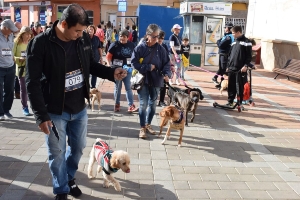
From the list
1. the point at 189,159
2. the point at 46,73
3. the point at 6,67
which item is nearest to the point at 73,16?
the point at 46,73

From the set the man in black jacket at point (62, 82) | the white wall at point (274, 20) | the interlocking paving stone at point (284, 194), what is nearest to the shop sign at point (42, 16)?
the white wall at point (274, 20)

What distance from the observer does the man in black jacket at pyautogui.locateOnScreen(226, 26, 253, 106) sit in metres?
7.74

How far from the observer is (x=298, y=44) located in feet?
45.0

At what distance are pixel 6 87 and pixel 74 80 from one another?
409cm

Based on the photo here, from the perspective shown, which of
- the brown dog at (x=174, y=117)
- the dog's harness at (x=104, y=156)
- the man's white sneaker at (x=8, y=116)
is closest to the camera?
the dog's harness at (x=104, y=156)

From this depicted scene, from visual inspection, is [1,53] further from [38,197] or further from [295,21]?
[295,21]

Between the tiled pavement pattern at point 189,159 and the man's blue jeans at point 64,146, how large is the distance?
0.40 meters

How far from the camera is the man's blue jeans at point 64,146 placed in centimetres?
318

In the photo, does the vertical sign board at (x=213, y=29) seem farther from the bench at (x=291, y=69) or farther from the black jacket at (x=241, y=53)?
the black jacket at (x=241, y=53)

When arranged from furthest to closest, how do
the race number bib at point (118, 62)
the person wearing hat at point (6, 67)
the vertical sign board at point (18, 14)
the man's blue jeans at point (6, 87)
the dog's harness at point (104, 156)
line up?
1. the vertical sign board at point (18, 14)
2. the race number bib at point (118, 62)
3. the man's blue jeans at point (6, 87)
4. the person wearing hat at point (6, 67)
5. the dog's harness at point (104, 156)

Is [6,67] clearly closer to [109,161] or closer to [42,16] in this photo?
[109,161]

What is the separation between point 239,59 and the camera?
25.7 feet

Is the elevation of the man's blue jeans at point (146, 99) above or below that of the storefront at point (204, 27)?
below

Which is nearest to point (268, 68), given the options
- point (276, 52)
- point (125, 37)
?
point (276, 52)
